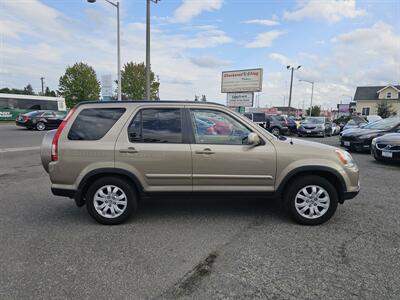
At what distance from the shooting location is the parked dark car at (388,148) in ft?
27.5

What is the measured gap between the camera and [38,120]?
2156 cm

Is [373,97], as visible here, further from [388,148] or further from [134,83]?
[388,148]

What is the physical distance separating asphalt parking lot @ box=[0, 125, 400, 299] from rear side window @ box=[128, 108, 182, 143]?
1239 mm

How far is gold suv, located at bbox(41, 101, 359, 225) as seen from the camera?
396cm

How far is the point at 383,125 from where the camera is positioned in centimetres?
1163

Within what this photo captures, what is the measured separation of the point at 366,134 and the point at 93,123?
35.2 ft

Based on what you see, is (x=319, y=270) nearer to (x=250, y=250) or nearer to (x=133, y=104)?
(x=250, y=250)

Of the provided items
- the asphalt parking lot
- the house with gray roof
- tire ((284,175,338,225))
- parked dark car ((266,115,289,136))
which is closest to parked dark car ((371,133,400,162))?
the asphalt parking lot

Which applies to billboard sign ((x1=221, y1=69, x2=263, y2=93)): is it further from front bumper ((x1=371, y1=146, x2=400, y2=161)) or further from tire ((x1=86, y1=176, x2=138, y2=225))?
tire ((x1=86, y1=176, x2=138, y2=225))

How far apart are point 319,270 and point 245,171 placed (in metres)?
1.53

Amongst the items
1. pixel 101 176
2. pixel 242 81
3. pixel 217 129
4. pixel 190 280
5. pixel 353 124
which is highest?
pixel 242 81

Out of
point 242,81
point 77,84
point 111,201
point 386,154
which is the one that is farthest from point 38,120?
point 77,84

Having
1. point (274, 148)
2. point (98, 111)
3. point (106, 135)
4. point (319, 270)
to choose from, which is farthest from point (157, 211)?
point (319, 270)

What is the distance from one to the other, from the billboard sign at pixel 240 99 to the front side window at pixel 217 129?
20470mm
